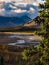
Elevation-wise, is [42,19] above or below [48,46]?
above

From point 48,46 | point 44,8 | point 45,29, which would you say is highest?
point 44,8

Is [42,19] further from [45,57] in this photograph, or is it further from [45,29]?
[45,57]

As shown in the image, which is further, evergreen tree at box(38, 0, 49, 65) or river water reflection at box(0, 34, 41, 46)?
river water reflection at box(0, 34, 41, 46)

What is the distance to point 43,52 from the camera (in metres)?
7.79

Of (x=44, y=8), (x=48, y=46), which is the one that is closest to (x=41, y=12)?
(x=44, y=8)

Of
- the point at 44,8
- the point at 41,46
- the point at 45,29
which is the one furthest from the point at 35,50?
the point at 44,8

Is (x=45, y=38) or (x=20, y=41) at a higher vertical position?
(x=45, y=38)

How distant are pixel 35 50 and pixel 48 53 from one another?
0.38 meters

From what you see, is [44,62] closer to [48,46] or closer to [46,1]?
[48,46]

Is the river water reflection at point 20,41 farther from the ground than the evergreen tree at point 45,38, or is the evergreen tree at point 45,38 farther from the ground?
the evergreen tree at point 45,38

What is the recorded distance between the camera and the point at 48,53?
7.82 m

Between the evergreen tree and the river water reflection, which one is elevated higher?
the evergreen tree

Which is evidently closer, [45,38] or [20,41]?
[45,38]

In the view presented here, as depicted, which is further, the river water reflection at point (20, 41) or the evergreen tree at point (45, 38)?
the river water reflection at point (20, 41)
